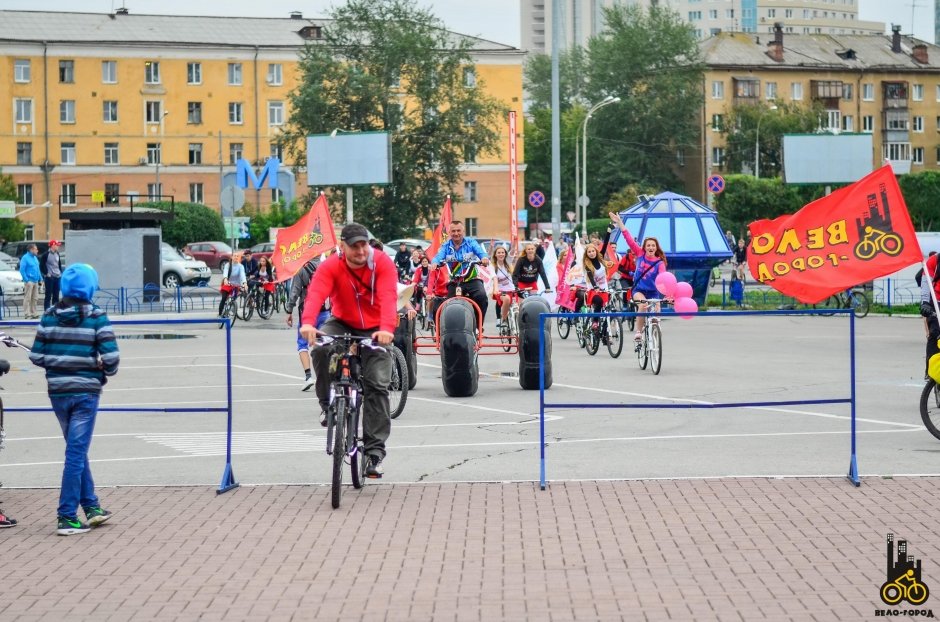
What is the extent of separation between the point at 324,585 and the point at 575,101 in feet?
391

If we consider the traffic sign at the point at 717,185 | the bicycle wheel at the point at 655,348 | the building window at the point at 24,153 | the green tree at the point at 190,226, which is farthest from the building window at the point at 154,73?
the bicycle wheel at the point at 655,348

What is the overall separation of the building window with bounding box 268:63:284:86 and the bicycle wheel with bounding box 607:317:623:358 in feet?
243

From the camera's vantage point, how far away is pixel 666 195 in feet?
120

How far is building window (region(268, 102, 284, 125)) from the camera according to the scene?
307 feet

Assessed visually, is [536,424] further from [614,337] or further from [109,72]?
[109,72]

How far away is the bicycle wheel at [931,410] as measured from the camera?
11914 mm

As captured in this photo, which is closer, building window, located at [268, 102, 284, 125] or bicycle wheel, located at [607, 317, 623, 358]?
bicycle wheel, located at [607, 317, 623, 358]

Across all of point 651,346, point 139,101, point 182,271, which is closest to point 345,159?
point 182,271

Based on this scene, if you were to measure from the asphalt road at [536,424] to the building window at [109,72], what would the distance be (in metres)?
70.6

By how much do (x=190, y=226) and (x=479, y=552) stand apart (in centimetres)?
6710

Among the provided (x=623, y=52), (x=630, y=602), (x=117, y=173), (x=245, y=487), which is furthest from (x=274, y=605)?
(x=623, y=52)

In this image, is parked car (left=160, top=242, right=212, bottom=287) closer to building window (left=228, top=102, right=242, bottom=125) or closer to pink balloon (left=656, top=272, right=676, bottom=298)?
pink balloon (left=656, top=272, right=676, bottom=298)

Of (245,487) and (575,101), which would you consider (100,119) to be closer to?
(575,101)

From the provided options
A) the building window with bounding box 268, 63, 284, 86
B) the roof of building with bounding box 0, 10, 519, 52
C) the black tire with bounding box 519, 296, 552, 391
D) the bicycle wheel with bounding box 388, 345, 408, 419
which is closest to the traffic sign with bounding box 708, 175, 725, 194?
the black tire with bounding box 519, 296, 552, 391
